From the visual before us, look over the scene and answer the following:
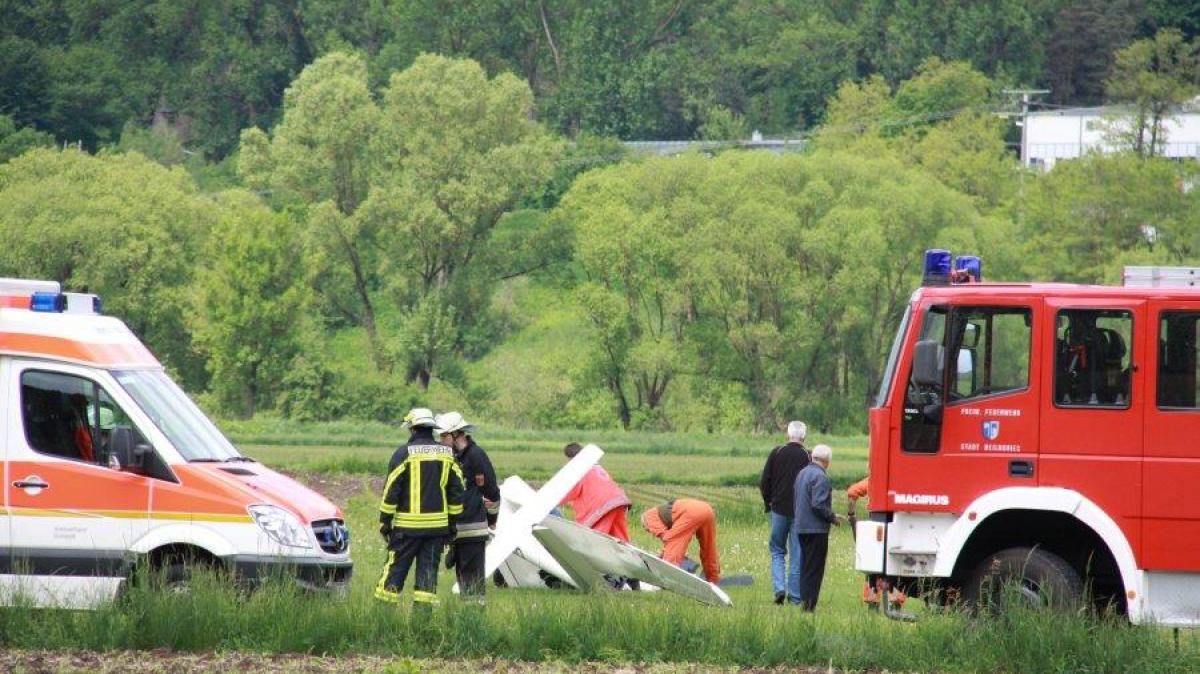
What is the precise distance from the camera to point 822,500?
18578 mm

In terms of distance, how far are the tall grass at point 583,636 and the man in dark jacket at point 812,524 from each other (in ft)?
10.1

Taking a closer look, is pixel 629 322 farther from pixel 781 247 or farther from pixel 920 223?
pixel 920 223

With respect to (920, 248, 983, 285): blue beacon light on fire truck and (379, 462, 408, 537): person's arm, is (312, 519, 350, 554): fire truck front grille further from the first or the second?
(920, 248, 983, 285): blue beacon light on fire truck

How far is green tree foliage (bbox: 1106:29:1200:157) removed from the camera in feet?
315

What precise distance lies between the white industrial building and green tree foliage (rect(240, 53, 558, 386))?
3759cm

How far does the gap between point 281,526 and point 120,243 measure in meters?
61.3

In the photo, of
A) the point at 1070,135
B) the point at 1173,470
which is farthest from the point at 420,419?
the point at 1070,135

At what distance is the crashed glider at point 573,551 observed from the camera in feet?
61.1

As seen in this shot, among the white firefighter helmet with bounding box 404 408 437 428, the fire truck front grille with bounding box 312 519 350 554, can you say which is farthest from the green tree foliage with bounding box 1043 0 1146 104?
the fire truck front grille with bounding box 312 519 350 554

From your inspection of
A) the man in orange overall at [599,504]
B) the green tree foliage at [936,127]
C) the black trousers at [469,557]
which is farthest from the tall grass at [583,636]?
the green tree foliage at [936,127]

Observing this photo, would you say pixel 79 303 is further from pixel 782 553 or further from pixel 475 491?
pixel 782 553

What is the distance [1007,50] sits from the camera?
124m

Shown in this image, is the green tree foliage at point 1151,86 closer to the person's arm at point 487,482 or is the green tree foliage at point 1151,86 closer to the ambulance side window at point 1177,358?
the person's arm at point 487,482

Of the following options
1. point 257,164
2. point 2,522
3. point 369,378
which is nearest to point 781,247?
point 369,378
